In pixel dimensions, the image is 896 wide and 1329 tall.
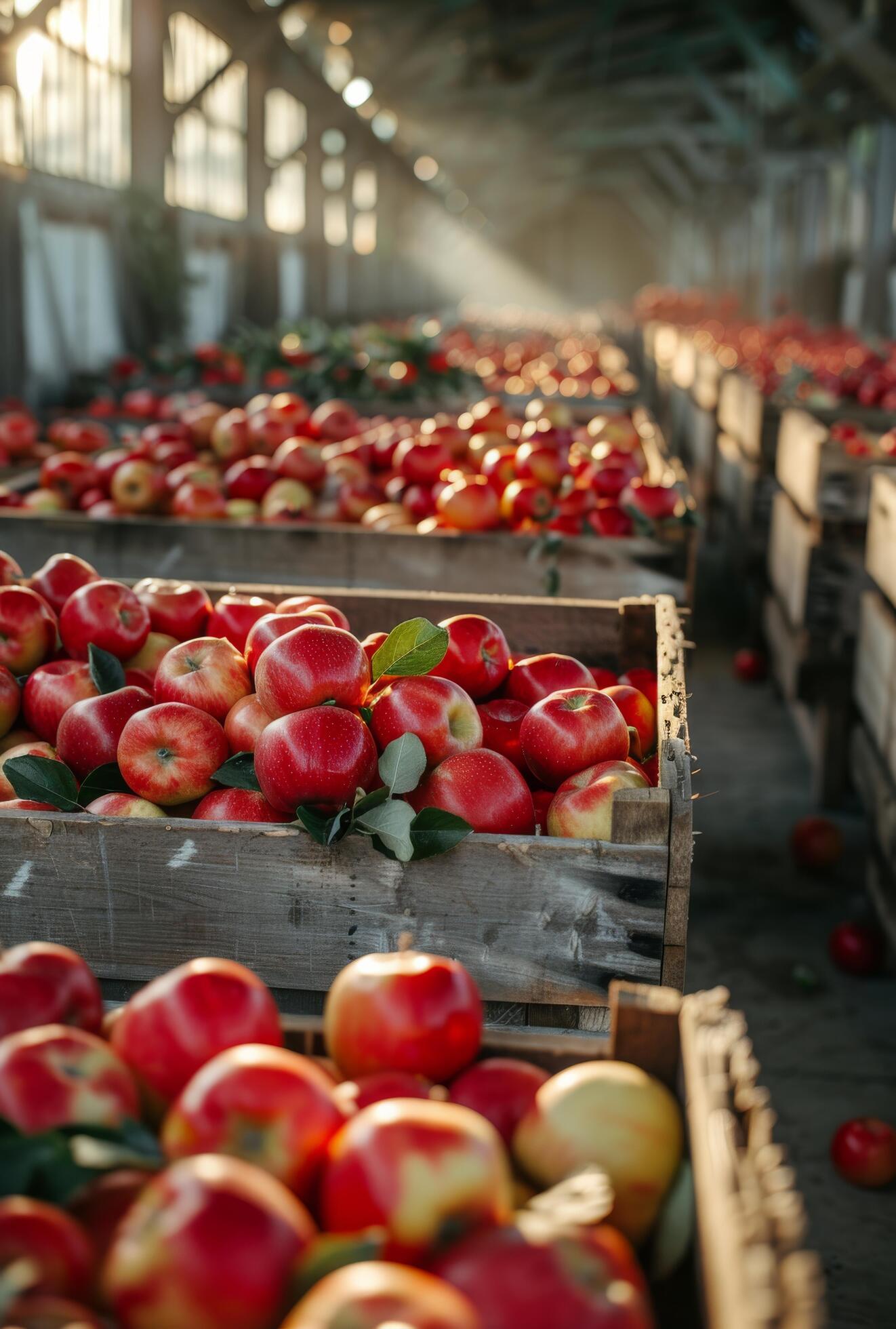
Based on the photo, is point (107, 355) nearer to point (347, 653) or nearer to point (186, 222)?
point (186, 222)

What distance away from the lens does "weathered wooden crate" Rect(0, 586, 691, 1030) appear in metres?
1.55

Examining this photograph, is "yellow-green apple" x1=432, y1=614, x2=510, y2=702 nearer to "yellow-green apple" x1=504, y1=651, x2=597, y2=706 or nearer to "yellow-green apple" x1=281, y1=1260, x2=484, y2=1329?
"yellow-green apple" x1=504, y1=651, x2=597, y2=706

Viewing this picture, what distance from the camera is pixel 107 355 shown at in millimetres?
8383

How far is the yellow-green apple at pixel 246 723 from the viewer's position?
5.91ft

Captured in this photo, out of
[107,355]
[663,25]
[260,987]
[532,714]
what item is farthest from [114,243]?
[663,25]

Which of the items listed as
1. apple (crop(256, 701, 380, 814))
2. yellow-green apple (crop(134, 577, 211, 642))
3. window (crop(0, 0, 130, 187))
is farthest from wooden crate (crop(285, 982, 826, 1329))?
window (crop(0, 0, 130, 187))

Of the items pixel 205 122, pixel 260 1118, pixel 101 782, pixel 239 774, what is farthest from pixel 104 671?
pixel 205 122

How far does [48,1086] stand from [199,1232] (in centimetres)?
22

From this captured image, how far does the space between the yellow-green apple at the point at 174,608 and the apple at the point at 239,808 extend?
615mm

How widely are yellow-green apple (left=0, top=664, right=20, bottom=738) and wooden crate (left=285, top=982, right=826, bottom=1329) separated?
1.04m

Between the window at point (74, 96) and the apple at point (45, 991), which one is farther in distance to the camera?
the window at point (74, 96)

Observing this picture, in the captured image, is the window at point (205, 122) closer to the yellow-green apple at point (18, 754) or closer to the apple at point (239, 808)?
the yellow-green apple at point (18, 754)

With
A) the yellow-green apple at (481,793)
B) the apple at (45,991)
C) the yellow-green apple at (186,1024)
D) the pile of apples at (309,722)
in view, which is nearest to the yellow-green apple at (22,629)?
the pile of apples at (309,722)

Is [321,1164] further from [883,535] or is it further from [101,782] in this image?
[883,535]
